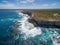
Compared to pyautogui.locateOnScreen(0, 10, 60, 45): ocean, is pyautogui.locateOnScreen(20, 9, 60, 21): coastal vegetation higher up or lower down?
higher up

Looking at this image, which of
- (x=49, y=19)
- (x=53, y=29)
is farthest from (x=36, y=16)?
(x=53, y=29)

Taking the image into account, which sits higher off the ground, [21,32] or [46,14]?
[46,14]

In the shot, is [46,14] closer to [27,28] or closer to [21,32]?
[27,28]

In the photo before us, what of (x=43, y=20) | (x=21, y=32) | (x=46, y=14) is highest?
(x=46, y=14)

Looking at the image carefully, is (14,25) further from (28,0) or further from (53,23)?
(53,23)

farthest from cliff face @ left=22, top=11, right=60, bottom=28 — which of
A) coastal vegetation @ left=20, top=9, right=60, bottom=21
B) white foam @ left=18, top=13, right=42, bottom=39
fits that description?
white foam @ left=18, top=13, right=42, bottom=39

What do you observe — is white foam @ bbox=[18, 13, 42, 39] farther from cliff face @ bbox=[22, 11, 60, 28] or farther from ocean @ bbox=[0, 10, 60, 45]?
cliff face @ bbox=[22, 11, 60, 28]

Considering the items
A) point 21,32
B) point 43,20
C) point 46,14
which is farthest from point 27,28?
point 46,14
